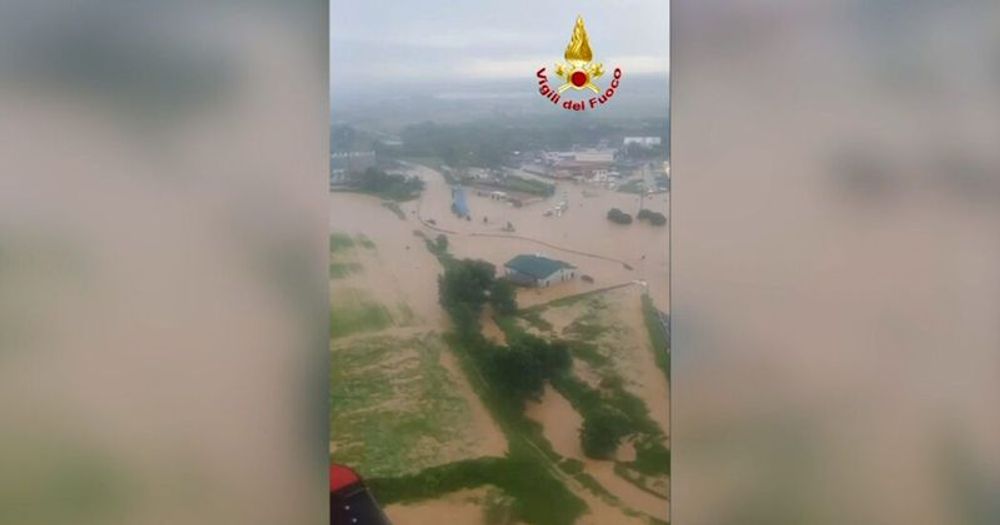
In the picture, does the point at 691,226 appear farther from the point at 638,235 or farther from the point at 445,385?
the point at 445,385

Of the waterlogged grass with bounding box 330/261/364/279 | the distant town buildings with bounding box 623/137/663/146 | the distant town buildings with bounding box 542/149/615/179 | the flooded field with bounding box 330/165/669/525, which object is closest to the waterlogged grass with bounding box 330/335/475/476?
the flooded field with bounding box 330/165/669/525

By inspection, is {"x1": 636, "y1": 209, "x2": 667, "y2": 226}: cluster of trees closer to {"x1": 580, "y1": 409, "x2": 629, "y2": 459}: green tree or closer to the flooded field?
the flooded field

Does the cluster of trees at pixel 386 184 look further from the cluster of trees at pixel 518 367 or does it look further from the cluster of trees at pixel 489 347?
the cluster of trees at pixel 518 367

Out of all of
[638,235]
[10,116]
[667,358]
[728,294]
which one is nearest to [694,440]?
[667,358]

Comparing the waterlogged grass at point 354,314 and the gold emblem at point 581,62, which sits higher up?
the gold emblem at point 581,62

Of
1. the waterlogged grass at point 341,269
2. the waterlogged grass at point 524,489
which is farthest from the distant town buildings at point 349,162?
the waterlogged grass at point 524,489

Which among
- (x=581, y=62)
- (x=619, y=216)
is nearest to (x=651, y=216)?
(x=619, y=216)
